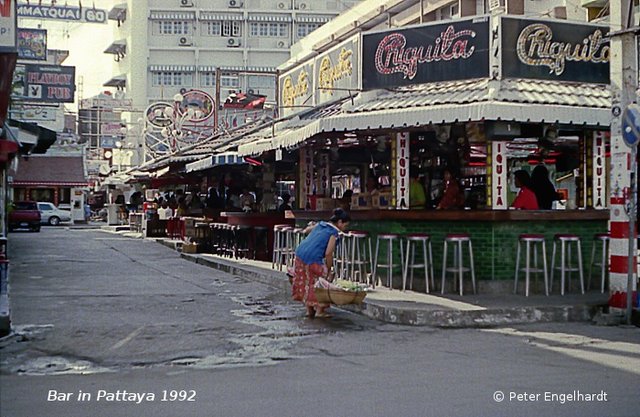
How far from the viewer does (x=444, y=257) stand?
13156 mm

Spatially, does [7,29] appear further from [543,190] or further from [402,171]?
[543,190]

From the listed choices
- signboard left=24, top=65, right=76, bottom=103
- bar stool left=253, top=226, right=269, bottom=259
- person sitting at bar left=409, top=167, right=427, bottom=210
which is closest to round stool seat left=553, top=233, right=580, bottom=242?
person sitting at bar left=409, top=167, right=427, bottom=210

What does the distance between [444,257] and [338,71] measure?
20.2ft

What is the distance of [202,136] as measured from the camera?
36.3 metres

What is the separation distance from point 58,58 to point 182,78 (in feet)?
37.9

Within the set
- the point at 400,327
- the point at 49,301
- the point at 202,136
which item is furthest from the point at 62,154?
the point at 400,327

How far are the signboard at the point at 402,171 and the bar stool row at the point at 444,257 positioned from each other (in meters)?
0.77

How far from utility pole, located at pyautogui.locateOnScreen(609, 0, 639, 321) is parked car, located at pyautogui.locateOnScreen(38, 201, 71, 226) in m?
45.7

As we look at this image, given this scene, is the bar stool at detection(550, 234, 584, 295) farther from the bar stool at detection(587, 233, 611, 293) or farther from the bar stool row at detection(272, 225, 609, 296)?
the bar stool at detection(587, 233, 611, 293)

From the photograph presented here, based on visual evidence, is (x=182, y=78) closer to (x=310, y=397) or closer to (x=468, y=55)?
(x=468, y=55)

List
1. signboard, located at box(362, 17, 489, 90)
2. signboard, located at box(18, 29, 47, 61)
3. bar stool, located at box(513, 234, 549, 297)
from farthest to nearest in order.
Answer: signboard, located at box(18, 29, 47, 61) < signboard, located at box(362, 17, 489, 90) < bar stool, located at box(513, 234, 549, 297)

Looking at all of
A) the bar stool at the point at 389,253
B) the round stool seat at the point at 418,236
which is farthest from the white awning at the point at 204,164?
the round stool seat at the point at 418,236

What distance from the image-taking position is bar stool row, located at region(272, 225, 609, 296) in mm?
13148

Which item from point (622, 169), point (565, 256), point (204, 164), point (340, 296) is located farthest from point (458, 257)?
point (204, 164)
